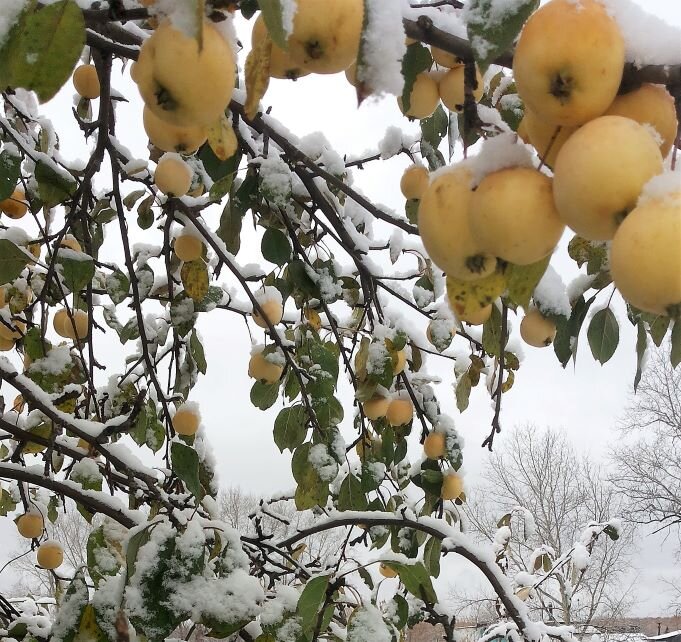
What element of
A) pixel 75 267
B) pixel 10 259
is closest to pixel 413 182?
pixel 75 267

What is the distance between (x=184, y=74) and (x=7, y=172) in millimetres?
846

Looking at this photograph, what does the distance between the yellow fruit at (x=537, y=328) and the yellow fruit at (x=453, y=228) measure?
0.70 m

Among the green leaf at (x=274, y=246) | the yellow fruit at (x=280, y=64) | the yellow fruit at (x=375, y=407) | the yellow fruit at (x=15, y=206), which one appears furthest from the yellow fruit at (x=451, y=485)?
the yellow fruit at (x=15, y=206)

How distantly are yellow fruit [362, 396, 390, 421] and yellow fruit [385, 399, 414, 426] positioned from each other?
2 cm

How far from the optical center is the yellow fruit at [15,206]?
1.95 m

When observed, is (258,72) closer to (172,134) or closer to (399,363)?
(172,134)

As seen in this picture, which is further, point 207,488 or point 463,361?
point 463,361

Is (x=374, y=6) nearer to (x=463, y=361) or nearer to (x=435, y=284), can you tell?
(x=435, y=284)

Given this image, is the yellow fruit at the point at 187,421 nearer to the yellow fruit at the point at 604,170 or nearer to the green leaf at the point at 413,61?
the green leaf at the point at 413,61

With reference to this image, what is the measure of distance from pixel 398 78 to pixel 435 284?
56.2 inches

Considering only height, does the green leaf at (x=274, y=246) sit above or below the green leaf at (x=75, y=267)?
above

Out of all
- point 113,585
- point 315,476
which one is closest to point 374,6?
point 113,585

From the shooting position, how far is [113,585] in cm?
107

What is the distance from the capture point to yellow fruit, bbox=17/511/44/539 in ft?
7.04
